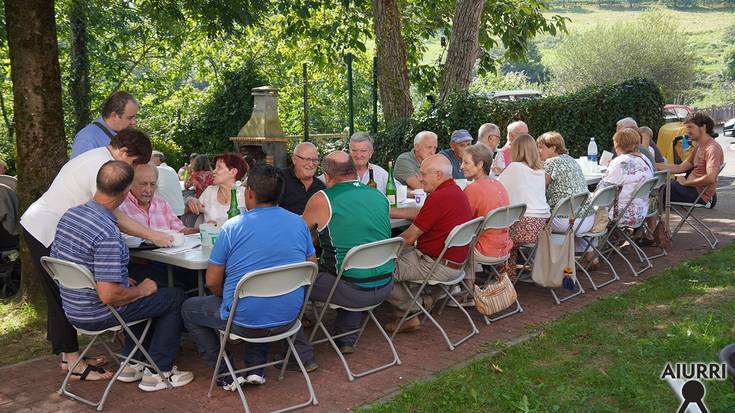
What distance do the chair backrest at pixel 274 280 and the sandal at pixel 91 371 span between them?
4.41ft

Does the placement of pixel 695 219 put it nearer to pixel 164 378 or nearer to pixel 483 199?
pixel 483 199

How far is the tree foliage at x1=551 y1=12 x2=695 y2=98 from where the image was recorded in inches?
2127

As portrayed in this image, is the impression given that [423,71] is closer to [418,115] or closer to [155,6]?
[418,115]

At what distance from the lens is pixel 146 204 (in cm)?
536

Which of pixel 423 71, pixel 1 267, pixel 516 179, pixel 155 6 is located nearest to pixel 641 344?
pixel 516 179

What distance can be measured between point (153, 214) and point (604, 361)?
3230mm

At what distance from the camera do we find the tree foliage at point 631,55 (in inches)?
2127

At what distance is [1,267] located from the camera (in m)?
7.12

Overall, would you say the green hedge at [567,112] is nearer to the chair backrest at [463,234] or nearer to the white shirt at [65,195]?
the chair backrest at [463,234]

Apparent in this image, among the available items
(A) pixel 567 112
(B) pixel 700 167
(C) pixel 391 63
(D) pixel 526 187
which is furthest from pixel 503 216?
(C) pixel 391 63

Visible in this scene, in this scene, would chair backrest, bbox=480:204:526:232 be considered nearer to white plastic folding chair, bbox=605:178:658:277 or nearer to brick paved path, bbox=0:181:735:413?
brick paved path, bbox=0:181:735:413

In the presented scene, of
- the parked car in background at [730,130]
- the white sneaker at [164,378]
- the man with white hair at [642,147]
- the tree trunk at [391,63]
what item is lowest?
the parked car in background at [730,130]

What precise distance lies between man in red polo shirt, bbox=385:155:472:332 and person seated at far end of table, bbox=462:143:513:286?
0.36 metres

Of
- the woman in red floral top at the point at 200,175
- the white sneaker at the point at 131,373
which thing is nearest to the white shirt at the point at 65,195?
the white sneaker at the point at 131,373
